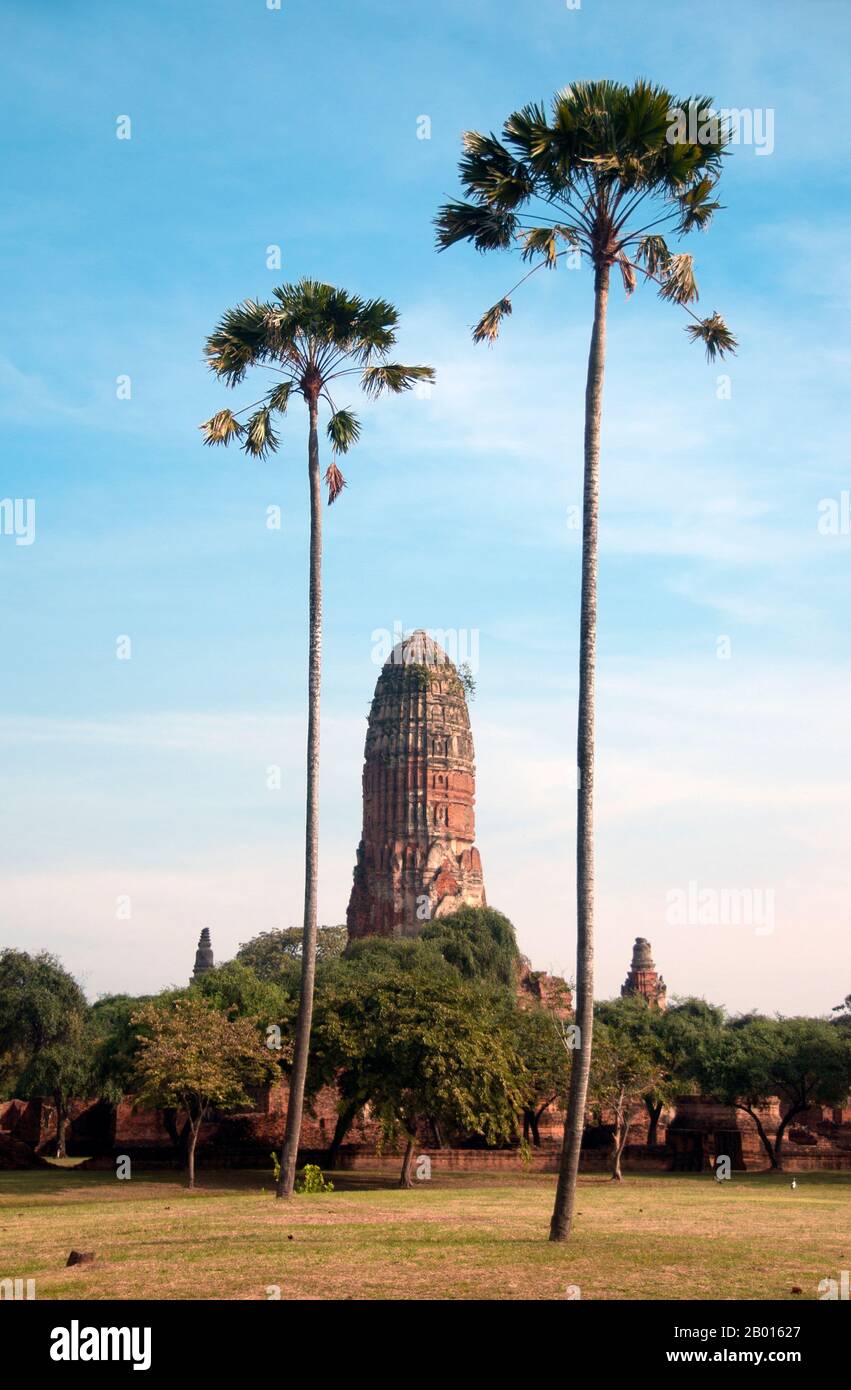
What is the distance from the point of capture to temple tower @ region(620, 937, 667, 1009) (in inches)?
5251

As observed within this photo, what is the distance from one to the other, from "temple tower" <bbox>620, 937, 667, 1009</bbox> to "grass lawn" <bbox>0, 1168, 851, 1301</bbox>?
10340 centimetres

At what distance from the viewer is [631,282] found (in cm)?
1905

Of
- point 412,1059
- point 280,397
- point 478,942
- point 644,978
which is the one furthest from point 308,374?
point 644,978

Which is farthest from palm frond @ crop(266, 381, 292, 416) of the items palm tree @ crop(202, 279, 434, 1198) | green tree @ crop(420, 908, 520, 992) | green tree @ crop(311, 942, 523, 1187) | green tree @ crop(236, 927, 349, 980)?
green tree @ crop(236, 927, 349, 980)

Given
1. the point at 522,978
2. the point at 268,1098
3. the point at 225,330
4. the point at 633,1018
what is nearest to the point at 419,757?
the point at 522,978

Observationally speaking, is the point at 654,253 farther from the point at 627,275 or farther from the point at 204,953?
the point at 204,953

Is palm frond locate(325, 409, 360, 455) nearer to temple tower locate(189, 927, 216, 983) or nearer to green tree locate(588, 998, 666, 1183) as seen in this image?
green tree locate(588, 998, 666, 1183)

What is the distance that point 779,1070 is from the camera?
1762 inches

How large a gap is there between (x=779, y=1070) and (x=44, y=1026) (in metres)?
24.1

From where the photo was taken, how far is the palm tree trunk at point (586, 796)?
55.9 feet

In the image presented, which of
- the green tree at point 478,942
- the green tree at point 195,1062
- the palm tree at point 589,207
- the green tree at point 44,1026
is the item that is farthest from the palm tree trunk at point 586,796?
the green tree at point 478,942

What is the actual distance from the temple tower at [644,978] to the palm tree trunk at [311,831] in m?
110

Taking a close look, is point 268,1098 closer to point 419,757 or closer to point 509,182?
point 509,182
